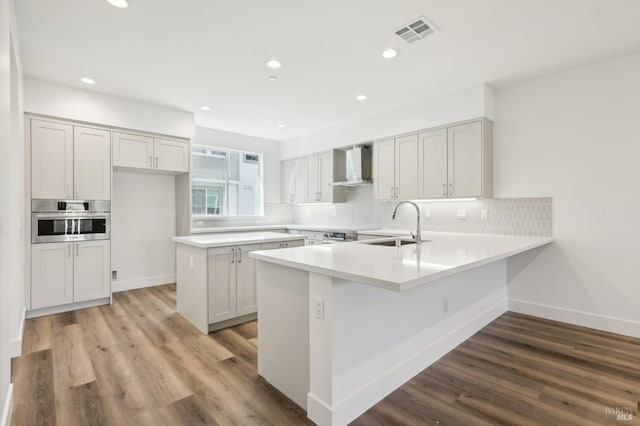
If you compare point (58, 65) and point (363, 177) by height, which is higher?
point (58, 65)

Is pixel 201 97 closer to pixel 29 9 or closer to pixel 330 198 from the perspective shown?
pixel 29 9

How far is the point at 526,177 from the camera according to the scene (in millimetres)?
3557

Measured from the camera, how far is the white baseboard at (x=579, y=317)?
2984mm

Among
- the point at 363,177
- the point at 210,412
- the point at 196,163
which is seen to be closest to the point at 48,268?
the point at 196,163

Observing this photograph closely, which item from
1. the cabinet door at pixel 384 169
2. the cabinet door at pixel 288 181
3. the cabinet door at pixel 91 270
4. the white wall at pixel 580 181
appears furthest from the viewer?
the cabinet door at pixel 288 181

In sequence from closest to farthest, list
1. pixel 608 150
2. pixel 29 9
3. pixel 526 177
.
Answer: pixel 29 9 < pixel 608 150 < pixel 526 177

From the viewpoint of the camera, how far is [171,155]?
15.3ft

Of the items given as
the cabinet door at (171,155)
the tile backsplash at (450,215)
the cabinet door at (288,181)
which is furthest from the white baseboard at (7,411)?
the cabinet door at (288,181)

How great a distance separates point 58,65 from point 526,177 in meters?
5.15

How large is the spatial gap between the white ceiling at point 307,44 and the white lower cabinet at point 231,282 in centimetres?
190

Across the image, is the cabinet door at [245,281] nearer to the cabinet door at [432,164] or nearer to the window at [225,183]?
the cabinet door at [432,164]

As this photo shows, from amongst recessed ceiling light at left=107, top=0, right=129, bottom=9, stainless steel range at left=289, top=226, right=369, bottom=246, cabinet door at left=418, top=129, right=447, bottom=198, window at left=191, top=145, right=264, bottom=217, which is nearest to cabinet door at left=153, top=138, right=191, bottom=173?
window at left=191, top=145, right=264, bottom=217

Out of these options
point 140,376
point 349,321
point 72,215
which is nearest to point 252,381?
point 140,376

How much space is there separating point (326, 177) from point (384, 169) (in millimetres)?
1292
